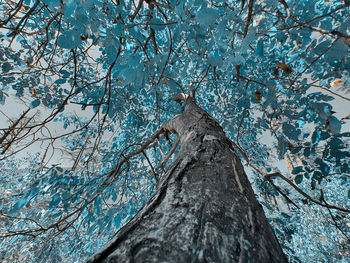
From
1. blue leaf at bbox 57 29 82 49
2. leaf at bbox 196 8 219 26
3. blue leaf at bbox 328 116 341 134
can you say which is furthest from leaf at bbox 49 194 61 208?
blue leaf at bbox 328 116 341 134

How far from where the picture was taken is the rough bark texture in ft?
0.92

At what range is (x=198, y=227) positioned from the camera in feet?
1.09

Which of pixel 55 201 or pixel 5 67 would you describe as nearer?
pixel 55 201

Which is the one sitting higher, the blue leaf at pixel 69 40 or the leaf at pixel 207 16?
the leaf at pixel 207 16

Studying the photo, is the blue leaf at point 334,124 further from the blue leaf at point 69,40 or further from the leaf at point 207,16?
the blue leaf at point 69,40

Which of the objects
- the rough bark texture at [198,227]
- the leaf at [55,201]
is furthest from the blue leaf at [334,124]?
the leaf at [55,201]

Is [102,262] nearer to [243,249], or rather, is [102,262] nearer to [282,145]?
[243,249]

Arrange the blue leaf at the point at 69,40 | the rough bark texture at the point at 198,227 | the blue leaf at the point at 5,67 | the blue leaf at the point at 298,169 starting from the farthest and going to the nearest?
1. the blue leaf at the point at 5,67
2. the blue leaf at the point at 298,169
3. the blue leaf at the point at 69,40
4. the rough bark texture at the point at 198,227

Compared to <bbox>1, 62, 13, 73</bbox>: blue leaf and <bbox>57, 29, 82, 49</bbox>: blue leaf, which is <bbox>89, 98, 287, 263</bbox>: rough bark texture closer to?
<bbox>57, 29, 82, 49</bbox>: blue leaf

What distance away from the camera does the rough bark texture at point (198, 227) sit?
281 mm

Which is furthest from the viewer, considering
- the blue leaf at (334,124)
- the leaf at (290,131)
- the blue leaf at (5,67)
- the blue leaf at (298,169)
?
the blue leaf at (5,67)

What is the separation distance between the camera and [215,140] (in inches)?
31.3

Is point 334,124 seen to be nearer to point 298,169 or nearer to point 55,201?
point 298,169

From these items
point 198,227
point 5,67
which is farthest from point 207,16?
point 5,67
